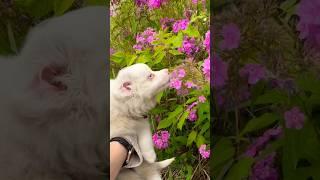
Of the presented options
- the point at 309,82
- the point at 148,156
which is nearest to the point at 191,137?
the point at 148,156

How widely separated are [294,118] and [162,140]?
0.47 metres

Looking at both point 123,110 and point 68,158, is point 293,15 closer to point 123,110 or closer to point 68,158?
point 123,110

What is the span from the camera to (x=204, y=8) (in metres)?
1.72

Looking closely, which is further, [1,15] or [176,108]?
[176,108]

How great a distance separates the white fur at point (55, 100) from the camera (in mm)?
1312

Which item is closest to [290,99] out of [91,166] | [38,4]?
[91,166]

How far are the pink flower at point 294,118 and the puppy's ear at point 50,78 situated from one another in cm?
53

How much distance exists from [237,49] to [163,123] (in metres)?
0.36

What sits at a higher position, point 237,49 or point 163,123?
point 237,49

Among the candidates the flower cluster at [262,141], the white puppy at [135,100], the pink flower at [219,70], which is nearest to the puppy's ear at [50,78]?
the white puppy at [135,100]

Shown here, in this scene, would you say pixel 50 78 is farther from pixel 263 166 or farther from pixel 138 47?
pixel 263 166

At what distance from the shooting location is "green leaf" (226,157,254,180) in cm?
140

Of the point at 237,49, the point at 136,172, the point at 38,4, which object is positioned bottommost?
the point at 136,172

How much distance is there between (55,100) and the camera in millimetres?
1331
